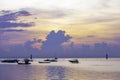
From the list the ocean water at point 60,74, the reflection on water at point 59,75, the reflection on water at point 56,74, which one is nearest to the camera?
the reflection on water at point 56,74

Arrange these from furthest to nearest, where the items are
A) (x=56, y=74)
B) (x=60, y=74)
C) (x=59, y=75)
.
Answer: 1. (x=56, y=74)
2. (x=60, y=74)
3. (x=59, y=75)

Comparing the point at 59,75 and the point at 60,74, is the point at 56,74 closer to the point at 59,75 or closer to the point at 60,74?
the point at 60,74

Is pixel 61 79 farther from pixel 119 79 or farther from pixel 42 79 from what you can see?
pixel 119 79

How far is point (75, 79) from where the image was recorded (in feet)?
226

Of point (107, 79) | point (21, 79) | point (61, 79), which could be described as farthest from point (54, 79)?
point (107, 79)

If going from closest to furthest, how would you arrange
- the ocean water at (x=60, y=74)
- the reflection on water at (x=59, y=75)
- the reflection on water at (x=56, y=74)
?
1. the reflection on water at (x=56, y=74)
2. the reflection on water at (x=59, y=75)
3. the ocean water at (x=60, y=74)

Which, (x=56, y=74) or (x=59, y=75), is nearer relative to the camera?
(x=59, y=75)

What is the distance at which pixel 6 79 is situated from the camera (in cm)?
7000

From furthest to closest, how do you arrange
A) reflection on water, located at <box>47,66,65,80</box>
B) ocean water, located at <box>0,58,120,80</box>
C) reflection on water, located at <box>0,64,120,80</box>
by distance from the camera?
ocean water, located at <box>0,58,120,80</box> → reflection on water, located at <box>0,64,120,80</box> → reflection on water, located at <box>47,66,65,80</box>

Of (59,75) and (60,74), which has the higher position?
(59,75)

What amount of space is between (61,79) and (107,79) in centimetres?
1048

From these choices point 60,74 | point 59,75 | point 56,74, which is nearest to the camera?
point 59,75

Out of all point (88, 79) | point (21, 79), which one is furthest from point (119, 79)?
point (21, 79)

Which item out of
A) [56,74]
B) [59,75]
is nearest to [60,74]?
[56,74]
